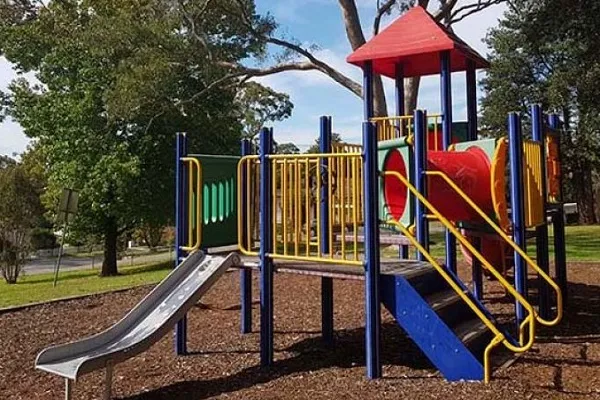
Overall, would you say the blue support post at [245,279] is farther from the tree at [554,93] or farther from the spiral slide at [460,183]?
the tree at [554,93]

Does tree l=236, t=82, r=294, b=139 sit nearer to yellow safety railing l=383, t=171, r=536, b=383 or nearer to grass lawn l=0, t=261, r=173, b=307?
grass lawn l=0, t=261, r=173, b=307

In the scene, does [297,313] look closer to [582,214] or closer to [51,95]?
[51,95]

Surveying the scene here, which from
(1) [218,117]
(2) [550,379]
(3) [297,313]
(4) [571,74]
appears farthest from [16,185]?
(2) [550,379]

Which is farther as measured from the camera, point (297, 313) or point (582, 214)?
point (582, 214)

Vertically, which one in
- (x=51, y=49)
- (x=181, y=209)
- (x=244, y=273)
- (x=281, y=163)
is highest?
(x=51, y=49)

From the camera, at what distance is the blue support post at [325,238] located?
596 cm

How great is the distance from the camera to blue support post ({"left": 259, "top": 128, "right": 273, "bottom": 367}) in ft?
17.1

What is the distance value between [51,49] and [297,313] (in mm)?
17346

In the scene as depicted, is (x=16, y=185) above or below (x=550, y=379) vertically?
above

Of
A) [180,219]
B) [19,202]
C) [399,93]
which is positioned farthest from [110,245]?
[19,202]

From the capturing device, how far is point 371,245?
458cm

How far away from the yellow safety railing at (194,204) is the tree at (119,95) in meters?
11.8

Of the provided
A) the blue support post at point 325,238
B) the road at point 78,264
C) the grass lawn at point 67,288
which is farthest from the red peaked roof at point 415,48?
the road at point 78,264

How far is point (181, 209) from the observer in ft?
18.9
